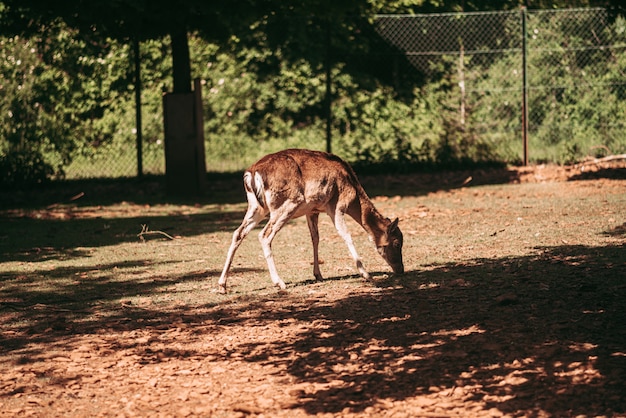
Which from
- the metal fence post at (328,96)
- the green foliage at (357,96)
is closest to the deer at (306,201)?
the metal fence post at (328,96)

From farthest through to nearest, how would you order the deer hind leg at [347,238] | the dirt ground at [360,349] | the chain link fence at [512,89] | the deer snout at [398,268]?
the chain link fence at [512,89] → the deer snout at [398,268] → the deer hind leg at [347,238] → the dirt ground at [360,349]

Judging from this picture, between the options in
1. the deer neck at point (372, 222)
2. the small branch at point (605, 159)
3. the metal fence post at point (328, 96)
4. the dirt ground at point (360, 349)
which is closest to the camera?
the dirt ground at point (360, 349)

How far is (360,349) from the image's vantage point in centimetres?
670

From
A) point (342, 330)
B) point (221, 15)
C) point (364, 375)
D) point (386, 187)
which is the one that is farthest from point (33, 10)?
point (364, 375)

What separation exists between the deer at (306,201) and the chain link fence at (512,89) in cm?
900

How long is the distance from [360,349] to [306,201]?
→ 2414mm

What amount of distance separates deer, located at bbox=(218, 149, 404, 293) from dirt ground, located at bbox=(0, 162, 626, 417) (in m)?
0.32

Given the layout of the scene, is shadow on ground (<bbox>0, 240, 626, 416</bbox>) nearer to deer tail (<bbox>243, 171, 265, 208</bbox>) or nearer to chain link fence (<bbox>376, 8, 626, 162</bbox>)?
deer tail (<bbox>243, 171, 265, 208</bbox>)

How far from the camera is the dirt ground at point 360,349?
5672mm

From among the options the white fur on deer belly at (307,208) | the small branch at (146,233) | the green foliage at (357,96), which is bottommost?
the small branch at (146,233)

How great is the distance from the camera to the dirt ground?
567cm

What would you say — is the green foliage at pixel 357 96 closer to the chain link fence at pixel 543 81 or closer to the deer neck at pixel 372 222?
the chain link fence at pixel 543 81

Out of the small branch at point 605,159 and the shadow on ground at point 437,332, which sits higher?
the small branch at point 605,159

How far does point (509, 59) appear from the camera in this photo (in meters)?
18.3
